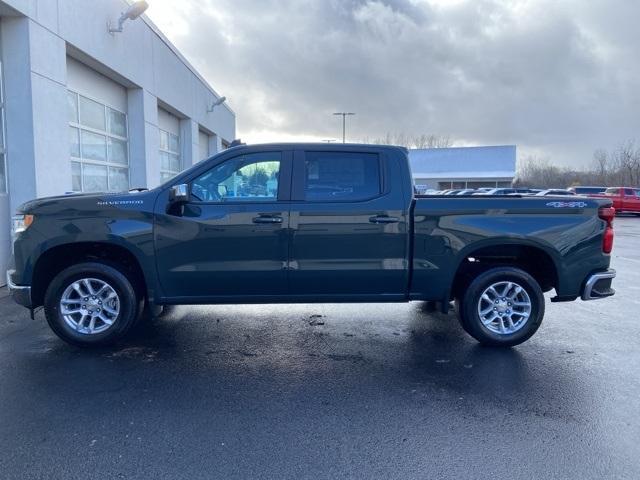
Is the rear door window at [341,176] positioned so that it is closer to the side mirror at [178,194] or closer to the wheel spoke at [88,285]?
the side mirror at [178,194]

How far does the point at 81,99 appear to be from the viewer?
997cm

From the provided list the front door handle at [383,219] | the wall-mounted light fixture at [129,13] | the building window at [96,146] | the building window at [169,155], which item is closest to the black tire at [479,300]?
the front door handle at [383,219]

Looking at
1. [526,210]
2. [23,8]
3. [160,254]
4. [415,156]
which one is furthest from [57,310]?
[415,156]

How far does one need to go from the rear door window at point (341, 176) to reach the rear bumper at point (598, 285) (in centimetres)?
241

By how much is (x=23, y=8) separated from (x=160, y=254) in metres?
5.54

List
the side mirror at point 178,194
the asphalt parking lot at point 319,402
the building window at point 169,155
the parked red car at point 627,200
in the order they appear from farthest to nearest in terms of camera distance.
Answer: the parked red car at point 627,200 < the building window at point 169,155 < the side mirror at point 178,194 < the asphalt parking lot at point 319,402

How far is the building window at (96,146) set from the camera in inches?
383

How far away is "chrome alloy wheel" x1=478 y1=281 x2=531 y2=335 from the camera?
4.95 metres

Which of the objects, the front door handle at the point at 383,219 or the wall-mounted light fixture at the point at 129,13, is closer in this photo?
the front door handle at the point at 383,219

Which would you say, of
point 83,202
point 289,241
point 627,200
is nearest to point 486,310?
point 289,241

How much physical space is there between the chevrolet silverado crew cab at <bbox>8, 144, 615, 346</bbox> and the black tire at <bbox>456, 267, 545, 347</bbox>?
0.05 ft

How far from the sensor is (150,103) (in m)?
12.9

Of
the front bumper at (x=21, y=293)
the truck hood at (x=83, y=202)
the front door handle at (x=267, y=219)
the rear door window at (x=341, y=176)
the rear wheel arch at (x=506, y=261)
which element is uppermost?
the rear door window at (x=341, y=176)

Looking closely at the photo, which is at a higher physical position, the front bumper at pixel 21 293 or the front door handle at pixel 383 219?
the front door handle at pixel 383 219
